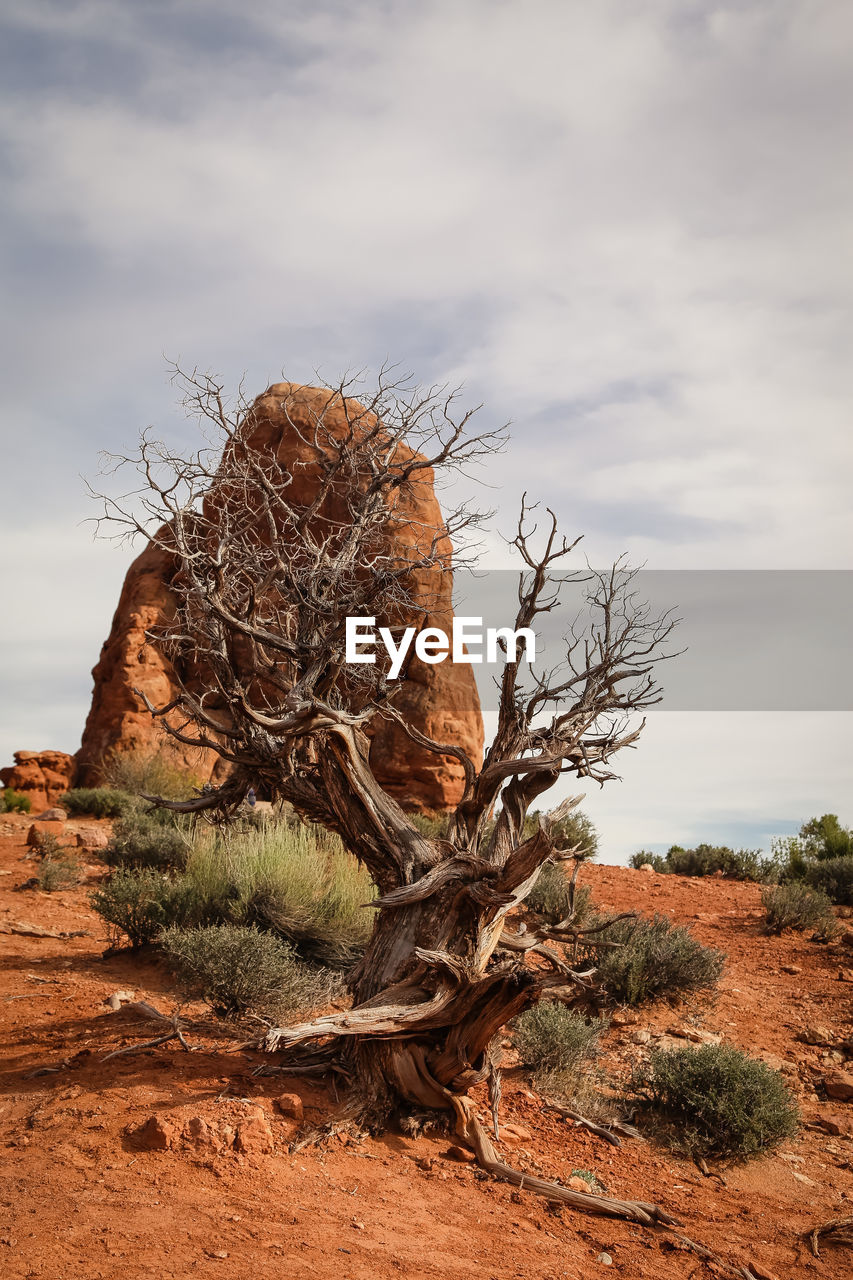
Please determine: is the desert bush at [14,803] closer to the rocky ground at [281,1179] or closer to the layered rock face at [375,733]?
the layered rock face at [375,733]

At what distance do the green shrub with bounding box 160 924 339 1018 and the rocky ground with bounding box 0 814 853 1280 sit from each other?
304mm

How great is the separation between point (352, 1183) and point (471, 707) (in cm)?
1303

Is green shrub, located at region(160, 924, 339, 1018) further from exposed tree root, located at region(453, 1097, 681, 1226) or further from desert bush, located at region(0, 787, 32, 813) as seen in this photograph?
desert bush, located at region(0, 787, 32, 813)

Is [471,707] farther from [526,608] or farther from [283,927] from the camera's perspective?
[526,608]

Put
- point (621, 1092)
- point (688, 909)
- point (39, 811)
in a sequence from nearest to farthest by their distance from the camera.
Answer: point (621, 1092), point (688, 909), point (39, 811)

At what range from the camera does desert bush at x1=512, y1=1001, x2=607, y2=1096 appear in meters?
6.98

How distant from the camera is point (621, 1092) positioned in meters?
7.20

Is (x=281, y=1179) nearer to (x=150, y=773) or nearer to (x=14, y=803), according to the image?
(x=150, y=773)

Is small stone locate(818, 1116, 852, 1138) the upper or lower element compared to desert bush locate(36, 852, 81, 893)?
lower

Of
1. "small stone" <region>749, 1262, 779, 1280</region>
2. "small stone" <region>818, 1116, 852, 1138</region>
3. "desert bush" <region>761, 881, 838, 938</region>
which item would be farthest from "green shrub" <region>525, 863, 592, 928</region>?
"small stone" <region>749, 1262, 779, 1280</region>

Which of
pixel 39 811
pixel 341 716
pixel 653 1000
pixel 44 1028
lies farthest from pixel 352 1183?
pixel 39 811

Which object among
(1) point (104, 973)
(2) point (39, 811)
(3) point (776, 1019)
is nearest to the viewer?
(1) point (104, 973)

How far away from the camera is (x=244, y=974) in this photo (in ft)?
22.3

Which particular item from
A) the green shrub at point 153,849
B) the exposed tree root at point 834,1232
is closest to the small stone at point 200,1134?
the exposed tree root at point 834,1232
